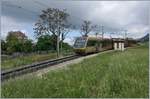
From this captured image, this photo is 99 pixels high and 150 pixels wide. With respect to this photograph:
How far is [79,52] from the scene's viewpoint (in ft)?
130

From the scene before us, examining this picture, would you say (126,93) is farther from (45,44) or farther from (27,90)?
(45,44)

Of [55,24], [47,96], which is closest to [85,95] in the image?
[47,96]

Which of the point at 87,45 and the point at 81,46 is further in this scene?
the point at 87,45

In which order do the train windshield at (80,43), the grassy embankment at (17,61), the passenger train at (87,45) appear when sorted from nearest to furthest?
the grassy embankment at (17,61), the passenger train at (87,45), the train windshield at (80,43)

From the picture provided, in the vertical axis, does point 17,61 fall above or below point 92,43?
below

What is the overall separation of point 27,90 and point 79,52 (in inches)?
→ 1245

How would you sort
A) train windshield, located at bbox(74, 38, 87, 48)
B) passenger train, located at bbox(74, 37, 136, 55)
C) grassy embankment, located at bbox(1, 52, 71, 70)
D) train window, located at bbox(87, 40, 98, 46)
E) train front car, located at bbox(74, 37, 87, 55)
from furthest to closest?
train window, located at bbox(87, 40, 98, 46) < train windshield, located at bbox(74, 38, 87, 48) < passenger train, located at bbox(74, 37, 136, 55) < train front car, located at bbox(74, 37, 87, 55) < grassy embankment, located at bbox(1, 52, 71, 70)

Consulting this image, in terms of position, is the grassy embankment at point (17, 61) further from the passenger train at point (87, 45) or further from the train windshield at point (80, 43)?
the train windshield at point (80, 43)

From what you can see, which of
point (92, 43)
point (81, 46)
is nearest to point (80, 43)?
point (81, 46)

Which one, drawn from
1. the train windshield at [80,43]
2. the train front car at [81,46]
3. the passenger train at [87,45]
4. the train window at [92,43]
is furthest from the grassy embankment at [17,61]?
the train window at [92,43]

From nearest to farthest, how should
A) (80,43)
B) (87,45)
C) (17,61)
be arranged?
1. (17,61)
2. (87,45)
3. (80,43)

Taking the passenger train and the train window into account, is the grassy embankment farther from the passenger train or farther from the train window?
the train window

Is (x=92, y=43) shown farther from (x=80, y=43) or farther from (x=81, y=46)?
(x=81, y=46)

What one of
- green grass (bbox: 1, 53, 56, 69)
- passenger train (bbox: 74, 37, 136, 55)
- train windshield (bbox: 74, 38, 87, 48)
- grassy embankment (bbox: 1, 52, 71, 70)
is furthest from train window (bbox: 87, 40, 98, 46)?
green grass (bbox: 1, 53, 56, 69)
